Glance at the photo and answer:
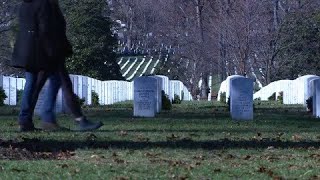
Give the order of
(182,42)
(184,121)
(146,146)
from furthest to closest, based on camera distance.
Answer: (182,42) → (184,121) → (146,146)

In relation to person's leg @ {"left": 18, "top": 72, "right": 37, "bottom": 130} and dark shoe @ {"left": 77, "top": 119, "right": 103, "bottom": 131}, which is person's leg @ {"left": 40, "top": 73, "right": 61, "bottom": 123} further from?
dark shoe @ {"left": 77, "top": 119, "right": 103, "bottom": 131}

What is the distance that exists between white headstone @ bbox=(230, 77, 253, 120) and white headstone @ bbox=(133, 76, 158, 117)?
207cm

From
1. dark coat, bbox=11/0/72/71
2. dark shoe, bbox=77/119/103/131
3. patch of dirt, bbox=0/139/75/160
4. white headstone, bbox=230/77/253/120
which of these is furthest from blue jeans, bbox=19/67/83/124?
white headstone, bbox=230/77/253/120

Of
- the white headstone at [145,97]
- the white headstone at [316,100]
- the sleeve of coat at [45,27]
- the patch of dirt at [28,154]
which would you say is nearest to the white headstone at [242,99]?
the white headstone at [316,100]

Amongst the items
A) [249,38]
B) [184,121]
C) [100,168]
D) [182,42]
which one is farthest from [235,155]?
[182,42]

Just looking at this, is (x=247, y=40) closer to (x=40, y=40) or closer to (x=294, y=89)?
(x=294, y=89)

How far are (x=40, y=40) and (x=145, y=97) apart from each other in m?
9.59

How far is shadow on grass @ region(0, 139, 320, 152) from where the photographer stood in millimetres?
14586

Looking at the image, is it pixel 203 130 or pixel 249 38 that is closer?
pixel 203 130

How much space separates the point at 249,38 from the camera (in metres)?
58.1

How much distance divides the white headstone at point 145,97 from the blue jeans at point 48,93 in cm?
815

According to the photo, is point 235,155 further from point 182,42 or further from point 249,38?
point 182,42

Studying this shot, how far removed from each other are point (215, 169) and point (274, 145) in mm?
3597

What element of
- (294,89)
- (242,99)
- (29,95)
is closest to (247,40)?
(294,89)
